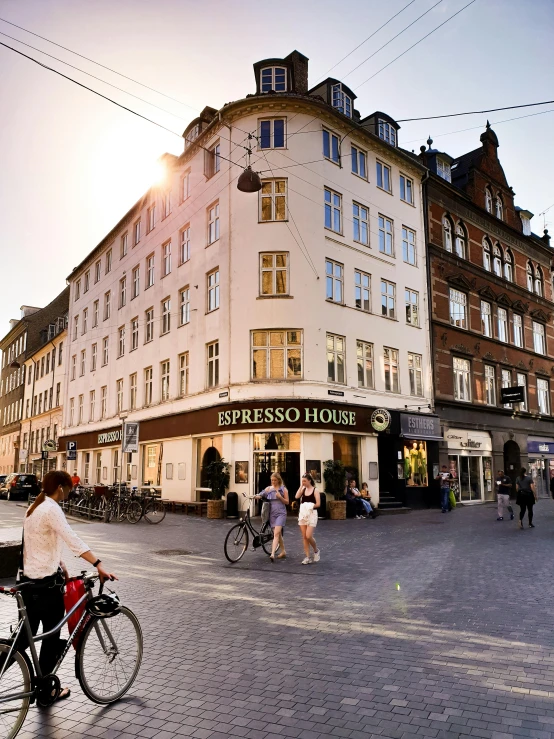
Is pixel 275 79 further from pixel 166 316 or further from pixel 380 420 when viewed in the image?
pixel 380 420

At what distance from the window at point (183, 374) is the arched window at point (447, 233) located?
50.9 feet

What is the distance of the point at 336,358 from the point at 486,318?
1419cm

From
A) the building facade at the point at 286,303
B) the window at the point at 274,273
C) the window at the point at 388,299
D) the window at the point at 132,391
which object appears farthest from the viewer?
the window at the point at 132,391

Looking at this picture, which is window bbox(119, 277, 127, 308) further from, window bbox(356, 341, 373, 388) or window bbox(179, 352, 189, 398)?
window bbox(356, 341, 373, 388)

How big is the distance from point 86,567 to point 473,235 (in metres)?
30.4

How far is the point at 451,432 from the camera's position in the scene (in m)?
31.1

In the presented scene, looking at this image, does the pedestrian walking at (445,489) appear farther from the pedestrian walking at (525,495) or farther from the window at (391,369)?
the pedestrian walking at (525,495)

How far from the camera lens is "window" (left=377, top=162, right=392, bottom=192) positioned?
29.5m

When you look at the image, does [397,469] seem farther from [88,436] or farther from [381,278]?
[88,436]

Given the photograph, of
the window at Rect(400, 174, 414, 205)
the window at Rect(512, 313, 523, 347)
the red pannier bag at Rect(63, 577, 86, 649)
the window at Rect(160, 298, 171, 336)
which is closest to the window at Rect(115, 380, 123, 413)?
the window at Rect(160, 298, 171, 336)

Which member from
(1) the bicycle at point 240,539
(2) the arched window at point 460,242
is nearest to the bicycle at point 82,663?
(1) the bicycle at point 240,539

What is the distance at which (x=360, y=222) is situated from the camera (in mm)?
27938

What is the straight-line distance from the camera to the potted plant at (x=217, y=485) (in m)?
23.2

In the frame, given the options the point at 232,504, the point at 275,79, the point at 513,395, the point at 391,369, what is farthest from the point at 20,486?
the point at 513,395
